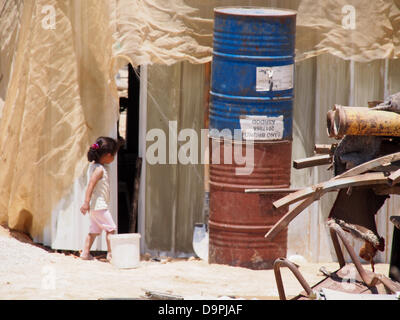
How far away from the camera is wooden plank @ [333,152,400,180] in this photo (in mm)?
5605

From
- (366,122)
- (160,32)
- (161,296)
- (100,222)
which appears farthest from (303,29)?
(366,122)

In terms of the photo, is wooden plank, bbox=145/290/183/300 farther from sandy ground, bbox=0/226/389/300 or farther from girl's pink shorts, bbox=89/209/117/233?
girl's pink shorts, bbox=89/209/117/233

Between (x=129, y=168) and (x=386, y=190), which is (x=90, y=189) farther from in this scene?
(x=386, y=190)

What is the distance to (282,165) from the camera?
28.6ft

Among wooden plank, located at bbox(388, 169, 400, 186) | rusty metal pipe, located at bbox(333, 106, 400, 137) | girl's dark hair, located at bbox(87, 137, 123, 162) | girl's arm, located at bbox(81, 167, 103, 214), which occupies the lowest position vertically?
girl's arm, located at bbox(81, 167, 103, 214)

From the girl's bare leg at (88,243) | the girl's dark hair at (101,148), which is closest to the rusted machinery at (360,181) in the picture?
the girl's dark hair at (101,148)

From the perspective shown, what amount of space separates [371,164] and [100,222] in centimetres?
389

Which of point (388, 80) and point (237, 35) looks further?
point (388, 80)

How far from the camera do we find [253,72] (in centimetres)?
848

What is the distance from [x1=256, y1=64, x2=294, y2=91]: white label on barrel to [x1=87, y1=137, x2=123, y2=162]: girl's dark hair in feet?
4.62

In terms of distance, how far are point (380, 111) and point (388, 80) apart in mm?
3545

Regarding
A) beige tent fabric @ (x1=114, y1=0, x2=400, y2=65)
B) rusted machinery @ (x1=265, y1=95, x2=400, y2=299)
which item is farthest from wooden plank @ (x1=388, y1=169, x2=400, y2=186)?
beige tent fabric @ (x1=114, y1=0, x2=400, y2=65)
